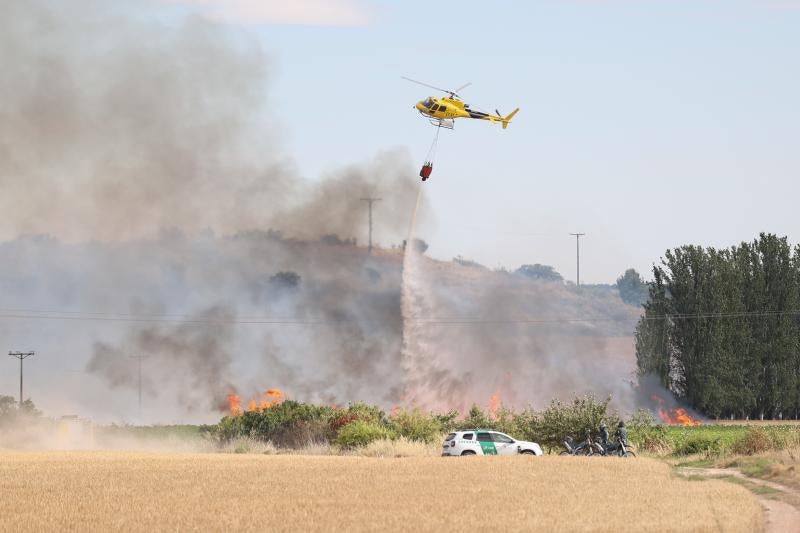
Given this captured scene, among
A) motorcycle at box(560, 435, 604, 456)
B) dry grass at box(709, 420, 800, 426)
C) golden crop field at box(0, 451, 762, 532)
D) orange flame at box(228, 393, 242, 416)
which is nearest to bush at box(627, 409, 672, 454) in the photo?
motorcycle at box(560, 435, 604, 456)

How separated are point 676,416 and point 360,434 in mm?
50105

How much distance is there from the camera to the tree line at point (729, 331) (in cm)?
12069

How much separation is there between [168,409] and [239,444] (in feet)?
194

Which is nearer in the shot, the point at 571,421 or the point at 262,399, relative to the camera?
the point at 571,421

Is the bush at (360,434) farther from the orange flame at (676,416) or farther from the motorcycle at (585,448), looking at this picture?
the orange flame at (676,416)

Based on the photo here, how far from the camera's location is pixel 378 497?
141ft

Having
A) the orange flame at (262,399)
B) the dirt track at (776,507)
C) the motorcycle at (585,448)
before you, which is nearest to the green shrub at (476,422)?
the motorcycle at (585,448)

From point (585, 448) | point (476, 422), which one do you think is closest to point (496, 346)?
point (476, 422)

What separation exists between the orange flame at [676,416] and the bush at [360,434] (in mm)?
46336

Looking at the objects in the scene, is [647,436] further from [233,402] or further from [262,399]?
[233,402]

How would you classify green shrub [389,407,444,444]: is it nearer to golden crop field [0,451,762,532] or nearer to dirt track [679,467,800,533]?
golden crop field [0,451,762,532]

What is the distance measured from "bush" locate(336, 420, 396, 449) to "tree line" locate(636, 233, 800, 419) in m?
48.7

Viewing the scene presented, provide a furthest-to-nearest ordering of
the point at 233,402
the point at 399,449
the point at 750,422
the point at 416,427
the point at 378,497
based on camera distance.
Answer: the point at 233,402, the point at 750,422, the point at 416,427, the point at 399,449, the point at 378,497

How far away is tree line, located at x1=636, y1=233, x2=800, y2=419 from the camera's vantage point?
396 feet
